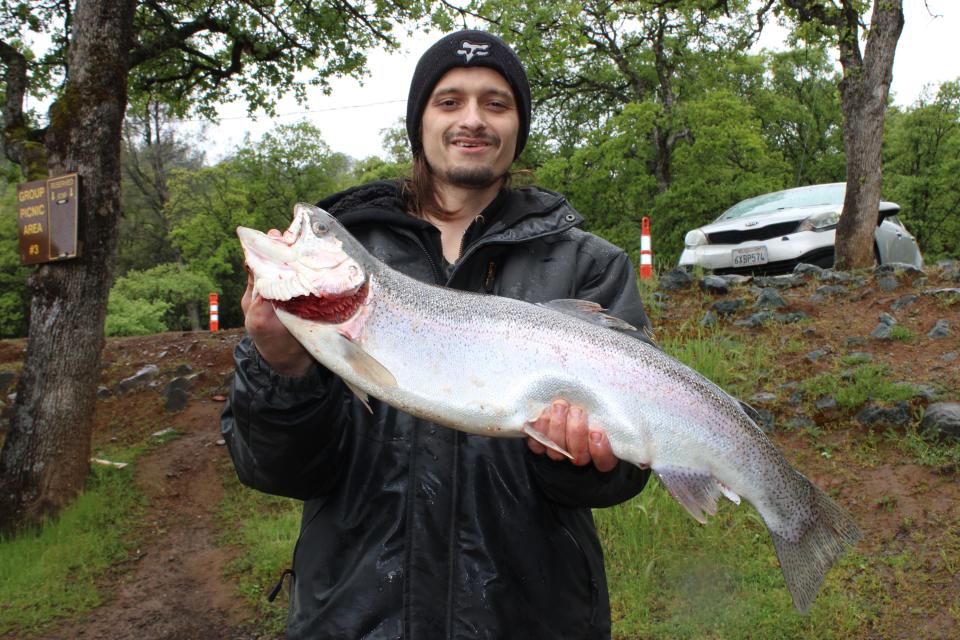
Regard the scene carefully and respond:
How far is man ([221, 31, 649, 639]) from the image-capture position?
2172 millimetres

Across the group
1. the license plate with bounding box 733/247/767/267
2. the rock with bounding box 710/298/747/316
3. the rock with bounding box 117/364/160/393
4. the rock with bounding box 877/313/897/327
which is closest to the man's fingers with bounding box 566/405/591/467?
the rock with bounding box 877/313/897/327

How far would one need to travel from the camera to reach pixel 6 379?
31.4ft

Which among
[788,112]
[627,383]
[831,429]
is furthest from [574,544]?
[788,112]

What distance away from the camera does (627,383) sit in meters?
2.30

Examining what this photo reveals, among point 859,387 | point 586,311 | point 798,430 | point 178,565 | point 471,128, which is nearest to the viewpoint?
point 586,311

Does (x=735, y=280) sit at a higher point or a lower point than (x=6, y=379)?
higher

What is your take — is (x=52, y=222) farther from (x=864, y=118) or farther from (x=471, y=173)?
(x=864, y=118)

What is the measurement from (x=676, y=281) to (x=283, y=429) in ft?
25.8

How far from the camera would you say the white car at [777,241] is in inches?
403

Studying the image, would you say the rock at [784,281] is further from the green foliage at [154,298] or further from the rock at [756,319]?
the green foliage at [154,298]

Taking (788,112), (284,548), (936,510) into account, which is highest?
(788,112)

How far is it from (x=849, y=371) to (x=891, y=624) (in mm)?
2822

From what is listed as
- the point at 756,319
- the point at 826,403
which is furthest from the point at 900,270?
the point at 826,403

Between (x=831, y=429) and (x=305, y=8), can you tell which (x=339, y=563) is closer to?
(x=831, y=429)
